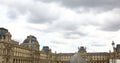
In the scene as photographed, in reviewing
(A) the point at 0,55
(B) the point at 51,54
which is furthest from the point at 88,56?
(A) the point at 0,55

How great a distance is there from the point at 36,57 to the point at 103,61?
5287cm

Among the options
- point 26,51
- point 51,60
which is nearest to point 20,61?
point 26,51

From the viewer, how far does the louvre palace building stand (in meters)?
97.8

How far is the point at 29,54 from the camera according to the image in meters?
130

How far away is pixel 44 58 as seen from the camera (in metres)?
158

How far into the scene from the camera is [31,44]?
141 m

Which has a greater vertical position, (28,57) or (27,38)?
(27,38)

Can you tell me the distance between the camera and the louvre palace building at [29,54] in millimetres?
97750

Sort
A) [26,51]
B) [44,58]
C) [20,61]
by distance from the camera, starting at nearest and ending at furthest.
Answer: [20,61] → [26,51] → [44,58]

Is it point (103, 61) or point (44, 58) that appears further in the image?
point (103, 61)

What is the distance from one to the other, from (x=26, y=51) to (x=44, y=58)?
3388cm

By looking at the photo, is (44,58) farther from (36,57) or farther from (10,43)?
(10,43)

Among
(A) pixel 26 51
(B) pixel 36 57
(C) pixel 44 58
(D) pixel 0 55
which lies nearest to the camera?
(D) pixel 0 55

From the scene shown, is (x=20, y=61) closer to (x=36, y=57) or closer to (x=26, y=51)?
(x=26, y=51)
